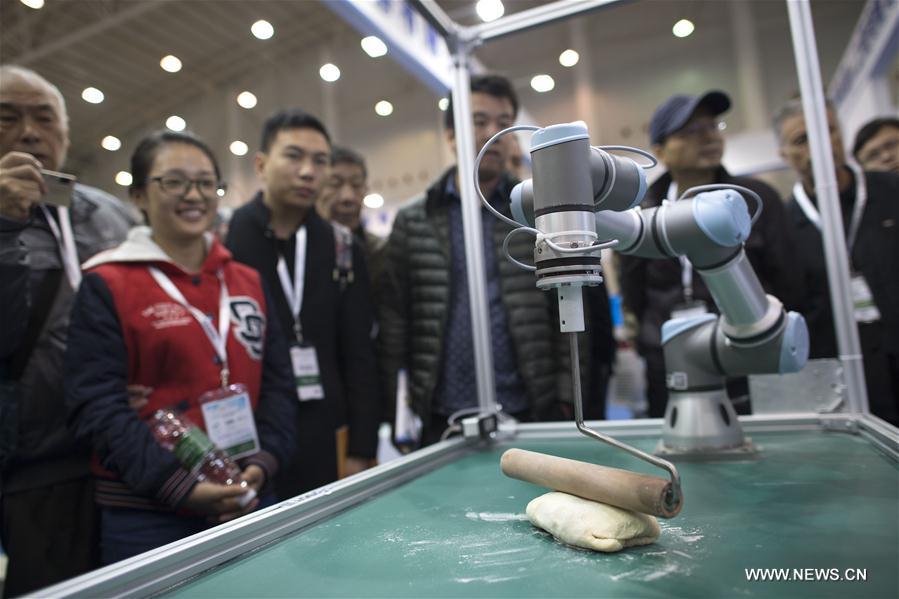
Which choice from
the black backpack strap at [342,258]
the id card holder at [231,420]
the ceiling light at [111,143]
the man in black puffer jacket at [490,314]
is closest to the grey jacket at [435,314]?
the man in black puffer jacket at [490,314]

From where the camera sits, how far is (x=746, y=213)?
0.72m

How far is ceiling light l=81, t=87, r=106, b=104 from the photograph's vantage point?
97cm

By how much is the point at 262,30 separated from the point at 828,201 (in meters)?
1.29

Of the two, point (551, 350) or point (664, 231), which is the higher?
point (664, 231)

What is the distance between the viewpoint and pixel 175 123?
1.14m

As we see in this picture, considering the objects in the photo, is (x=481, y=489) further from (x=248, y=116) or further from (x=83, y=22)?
(x=248, y=116)

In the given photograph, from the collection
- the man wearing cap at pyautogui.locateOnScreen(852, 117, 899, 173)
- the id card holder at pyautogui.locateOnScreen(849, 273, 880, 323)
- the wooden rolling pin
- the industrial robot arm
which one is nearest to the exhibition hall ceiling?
the industrial robot arm

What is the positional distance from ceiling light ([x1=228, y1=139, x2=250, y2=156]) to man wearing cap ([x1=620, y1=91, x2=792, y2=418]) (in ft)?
3.31

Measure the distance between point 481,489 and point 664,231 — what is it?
427 millimetres

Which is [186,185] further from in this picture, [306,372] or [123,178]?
[306,372]

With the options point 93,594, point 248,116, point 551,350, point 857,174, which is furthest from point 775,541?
point 857,174

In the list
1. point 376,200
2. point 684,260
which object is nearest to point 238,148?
point 684,260

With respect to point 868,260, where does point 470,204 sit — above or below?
above

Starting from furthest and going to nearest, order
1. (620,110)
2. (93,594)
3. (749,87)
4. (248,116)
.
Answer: (749,87) → (620,110) → (248,116) → (93,594)
